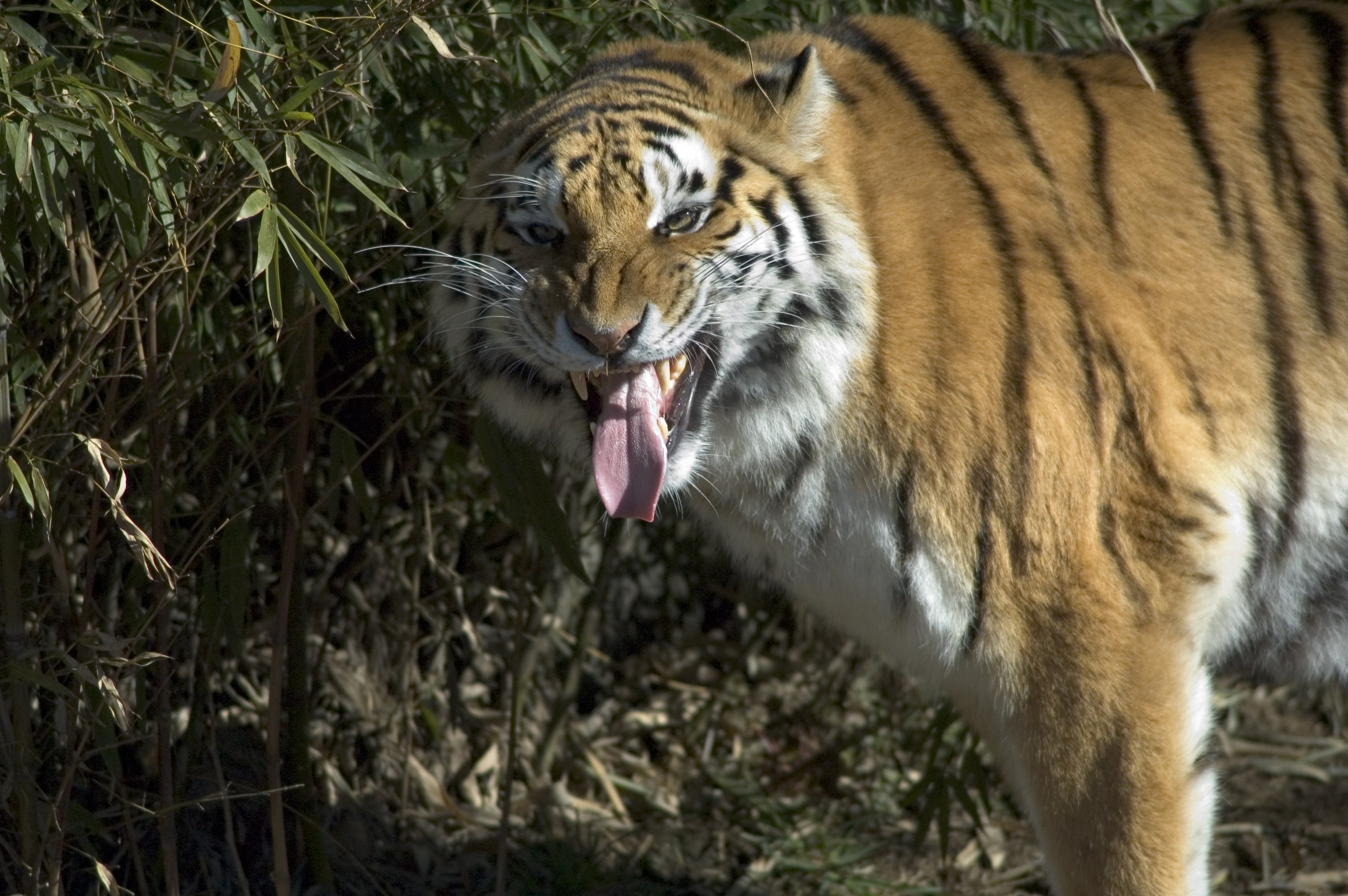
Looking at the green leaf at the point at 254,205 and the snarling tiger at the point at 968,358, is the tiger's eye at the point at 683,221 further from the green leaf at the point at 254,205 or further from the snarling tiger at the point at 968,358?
the green leaf at the point at 254,205

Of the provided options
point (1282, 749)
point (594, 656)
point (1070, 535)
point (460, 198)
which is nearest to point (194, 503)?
point (460, 198)

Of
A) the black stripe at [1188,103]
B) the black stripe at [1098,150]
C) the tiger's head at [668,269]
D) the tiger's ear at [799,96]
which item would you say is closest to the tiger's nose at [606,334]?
the tiger's head at [668,269]

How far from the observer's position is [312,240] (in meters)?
1.72

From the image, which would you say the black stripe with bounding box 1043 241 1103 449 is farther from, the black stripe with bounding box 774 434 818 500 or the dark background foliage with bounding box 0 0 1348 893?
the dark background foliage with bounding box 0 0 1348 893

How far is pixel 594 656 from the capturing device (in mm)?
3273

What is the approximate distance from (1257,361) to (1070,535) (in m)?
0.41

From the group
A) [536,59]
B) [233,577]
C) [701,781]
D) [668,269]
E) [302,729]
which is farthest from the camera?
[701,781]

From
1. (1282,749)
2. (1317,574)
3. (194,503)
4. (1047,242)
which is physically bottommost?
(1282,749)

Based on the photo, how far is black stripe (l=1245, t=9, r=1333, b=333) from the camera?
6.82ft

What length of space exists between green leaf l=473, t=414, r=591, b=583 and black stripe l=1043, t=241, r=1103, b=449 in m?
0.83

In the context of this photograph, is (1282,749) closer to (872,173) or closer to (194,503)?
(872,173)

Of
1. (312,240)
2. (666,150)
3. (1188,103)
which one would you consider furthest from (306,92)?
(1188,103)

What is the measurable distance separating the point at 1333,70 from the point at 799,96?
2.84 feet

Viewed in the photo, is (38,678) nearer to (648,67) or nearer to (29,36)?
(29,36)
